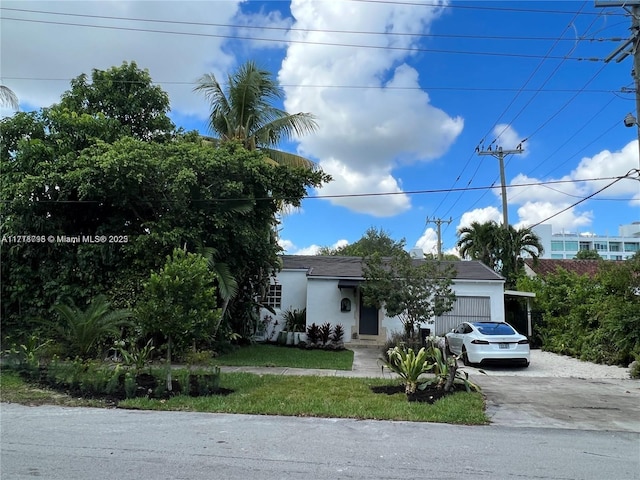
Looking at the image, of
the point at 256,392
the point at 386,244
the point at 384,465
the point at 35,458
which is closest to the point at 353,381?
the point at 256,392

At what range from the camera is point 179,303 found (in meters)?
7.98

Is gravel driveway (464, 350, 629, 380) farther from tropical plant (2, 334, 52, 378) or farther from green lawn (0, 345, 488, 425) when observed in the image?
tropical plant (2, 334, 52, 378)

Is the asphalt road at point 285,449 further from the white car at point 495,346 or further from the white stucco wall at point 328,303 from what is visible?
the white stucco wall at point 328,303

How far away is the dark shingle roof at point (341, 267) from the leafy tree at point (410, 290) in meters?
5.21

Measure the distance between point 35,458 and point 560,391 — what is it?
31.0 ft

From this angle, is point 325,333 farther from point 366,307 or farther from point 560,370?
point 560,370

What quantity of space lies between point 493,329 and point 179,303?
951 cm

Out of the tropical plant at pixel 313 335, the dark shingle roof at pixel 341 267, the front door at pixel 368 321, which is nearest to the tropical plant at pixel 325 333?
the tropical plant at pixel 313 335

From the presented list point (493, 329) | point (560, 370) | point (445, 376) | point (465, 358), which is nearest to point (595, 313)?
point (560, 370)

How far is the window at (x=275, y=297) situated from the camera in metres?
20.3

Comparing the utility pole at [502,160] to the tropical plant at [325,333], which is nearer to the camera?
the tropical plant at [325,333]

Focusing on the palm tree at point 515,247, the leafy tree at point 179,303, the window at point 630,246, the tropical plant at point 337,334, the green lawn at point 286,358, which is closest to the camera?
the leafy tree at point 179,303

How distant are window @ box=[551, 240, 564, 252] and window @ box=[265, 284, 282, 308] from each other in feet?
338

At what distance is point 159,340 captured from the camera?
527 inches
